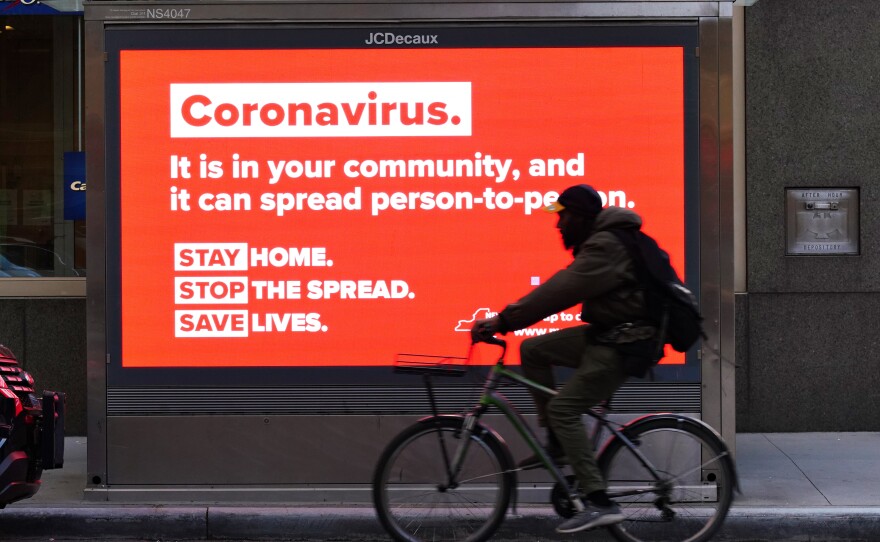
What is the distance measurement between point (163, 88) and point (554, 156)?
93.0 inches

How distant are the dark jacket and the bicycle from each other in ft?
0.96

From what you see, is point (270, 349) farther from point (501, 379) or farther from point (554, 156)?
point (554, 156)

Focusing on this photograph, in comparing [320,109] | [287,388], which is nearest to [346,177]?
[320,109]

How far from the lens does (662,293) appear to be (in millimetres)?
4484

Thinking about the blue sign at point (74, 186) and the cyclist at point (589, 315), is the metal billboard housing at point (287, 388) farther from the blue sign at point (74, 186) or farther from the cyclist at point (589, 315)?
the blue sign at point (74, 186)

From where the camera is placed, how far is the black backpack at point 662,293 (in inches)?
175

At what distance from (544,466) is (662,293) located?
1.01 m

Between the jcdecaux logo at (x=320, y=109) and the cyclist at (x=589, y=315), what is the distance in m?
1.55

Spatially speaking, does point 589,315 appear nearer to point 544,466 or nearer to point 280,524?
point 544,466

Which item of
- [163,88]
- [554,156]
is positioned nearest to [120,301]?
[163,88]

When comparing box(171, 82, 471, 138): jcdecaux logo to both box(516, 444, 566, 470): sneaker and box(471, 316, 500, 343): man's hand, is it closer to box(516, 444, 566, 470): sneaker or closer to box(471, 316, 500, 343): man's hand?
box(471, 316, 500, 343): man's hand

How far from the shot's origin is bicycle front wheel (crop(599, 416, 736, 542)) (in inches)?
187

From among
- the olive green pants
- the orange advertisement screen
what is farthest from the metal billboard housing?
the olive green pants

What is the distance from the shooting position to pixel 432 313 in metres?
5.98
